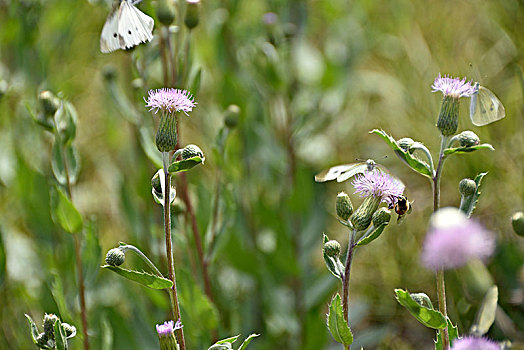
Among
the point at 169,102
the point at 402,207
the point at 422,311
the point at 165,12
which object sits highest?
the point at 165,12

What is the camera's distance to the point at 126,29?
1619 millimetres

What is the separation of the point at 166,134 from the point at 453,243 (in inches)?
26.4

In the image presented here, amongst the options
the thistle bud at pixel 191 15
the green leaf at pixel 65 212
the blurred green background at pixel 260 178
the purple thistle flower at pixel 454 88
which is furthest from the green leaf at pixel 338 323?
the thistle bud at pixel 191 15

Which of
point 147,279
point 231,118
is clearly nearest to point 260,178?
point 231,118

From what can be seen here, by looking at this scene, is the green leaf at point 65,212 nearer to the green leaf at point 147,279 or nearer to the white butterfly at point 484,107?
the green leaf at point 147,279

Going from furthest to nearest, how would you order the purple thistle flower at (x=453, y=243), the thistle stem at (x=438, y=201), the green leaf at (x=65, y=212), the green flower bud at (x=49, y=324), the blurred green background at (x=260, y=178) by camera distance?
the blurred green background at (x=260, y=178) → the green leaf at (x=65, y=212) → the green flower bud at (x=49, y=324) → the thistle stem at (x=438, y=201) → the purple thistle flower at (x=453, y=243)

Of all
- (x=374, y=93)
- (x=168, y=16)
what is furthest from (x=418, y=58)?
(x=168, y=16)

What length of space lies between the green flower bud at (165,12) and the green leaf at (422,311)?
3.85ft

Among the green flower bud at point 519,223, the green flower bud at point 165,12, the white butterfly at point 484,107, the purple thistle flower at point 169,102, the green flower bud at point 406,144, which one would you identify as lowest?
the green flower bud at point 519,223

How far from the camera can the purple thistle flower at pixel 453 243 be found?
107 cm

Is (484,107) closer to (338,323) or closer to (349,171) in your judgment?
(349,171)

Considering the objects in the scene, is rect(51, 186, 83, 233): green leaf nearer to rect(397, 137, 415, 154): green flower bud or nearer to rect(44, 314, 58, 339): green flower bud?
rect(44, 314, 58, 339): green flower bud

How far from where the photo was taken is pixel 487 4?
13.2ft

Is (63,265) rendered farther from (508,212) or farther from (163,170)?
(508,212)
